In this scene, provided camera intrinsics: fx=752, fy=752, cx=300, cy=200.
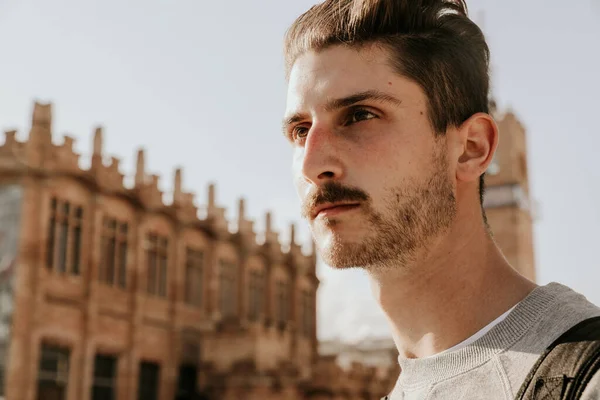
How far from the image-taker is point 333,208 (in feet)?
5.56

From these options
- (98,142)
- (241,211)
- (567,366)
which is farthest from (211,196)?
(567,366)

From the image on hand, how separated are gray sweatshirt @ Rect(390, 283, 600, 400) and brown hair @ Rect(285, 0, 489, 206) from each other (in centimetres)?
45

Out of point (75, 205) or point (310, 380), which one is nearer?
point (75, 205)

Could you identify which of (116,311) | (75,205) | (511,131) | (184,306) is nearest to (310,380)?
(184,306)

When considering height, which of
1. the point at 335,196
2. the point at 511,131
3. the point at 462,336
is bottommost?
the point at 462,336

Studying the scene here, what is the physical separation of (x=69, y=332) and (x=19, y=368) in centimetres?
193

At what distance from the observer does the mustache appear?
1.66m

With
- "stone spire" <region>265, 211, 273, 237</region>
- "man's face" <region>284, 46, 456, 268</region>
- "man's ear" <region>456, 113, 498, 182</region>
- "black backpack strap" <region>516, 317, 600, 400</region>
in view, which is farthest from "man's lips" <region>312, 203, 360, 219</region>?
"stone spire" <region>265, 211, 273, 237</region>

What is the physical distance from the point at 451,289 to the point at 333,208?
0.33 meters

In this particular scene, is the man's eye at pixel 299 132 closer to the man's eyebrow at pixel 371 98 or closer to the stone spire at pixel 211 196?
the man's eyebrow at pixel 371 98

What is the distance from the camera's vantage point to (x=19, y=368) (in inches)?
721

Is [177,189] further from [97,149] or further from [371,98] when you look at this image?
[371,98]

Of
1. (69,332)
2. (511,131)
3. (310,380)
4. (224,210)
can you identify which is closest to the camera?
(69,332)

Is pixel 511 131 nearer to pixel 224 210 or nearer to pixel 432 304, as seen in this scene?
pixel 224 210
